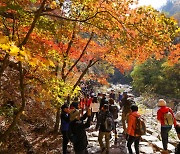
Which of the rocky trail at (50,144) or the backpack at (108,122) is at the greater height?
the backpack at (108,122)

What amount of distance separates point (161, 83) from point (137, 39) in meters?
23.5

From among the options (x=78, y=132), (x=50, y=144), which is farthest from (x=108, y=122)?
(x=50, y=144)

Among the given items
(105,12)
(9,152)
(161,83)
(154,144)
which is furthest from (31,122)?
(161,83)

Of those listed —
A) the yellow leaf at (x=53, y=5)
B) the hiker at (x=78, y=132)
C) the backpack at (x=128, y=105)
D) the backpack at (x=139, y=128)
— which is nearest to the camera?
the hiker at (x=78, y=132)

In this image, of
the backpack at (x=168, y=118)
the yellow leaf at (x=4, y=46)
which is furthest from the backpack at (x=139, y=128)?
the yellow leaf at (x=4, y=46)

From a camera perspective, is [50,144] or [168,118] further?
[50,144]

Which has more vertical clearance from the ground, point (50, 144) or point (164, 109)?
point (164, 109)

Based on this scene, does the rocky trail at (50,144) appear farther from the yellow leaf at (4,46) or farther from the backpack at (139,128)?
the yellow leaf at (4,46)

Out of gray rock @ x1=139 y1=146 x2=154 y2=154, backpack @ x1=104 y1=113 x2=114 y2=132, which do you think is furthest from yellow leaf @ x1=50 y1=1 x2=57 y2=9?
gray rock @ x1=139 y1=146 x2=154 y2=154

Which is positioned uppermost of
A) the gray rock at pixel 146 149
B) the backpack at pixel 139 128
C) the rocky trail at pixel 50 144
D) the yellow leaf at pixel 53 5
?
the yellow leaf at pixel 53 5

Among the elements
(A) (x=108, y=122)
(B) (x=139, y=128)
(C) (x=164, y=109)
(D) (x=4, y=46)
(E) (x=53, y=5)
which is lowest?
(B) (x=139, y=128)

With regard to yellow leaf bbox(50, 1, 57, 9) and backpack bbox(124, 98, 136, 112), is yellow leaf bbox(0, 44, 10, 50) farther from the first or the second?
backpack bbox(124, 98, 136, 112)

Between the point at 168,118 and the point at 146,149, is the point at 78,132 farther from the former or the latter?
the point at 146,149

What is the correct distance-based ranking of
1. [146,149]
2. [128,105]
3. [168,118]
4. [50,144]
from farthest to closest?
[50,144] → [128,105] → [146,149] → [168,118]
